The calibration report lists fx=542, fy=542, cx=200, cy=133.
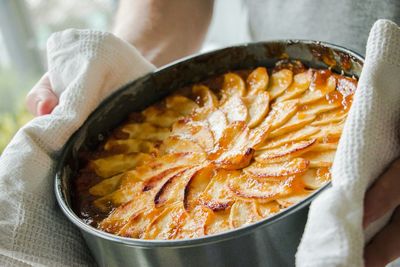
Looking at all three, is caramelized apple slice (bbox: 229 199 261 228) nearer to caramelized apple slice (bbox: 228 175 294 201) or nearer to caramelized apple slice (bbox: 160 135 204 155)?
caramelized apple slice (bbox: 228 175 294 201)

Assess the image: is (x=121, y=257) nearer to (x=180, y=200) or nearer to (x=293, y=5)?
(x=180, y=200)

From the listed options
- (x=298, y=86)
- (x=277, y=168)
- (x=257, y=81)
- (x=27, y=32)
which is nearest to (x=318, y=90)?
(x=298, y=86)

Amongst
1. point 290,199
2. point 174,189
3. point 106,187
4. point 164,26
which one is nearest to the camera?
point 290,199

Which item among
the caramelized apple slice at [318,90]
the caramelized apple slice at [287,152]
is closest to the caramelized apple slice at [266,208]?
the caramelized apple slice at [287,152]

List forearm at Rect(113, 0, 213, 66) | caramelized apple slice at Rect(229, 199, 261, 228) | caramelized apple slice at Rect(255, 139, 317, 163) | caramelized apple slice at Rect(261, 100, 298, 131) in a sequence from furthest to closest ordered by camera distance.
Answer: forearm at Rect(113, 0, 213, 66) → caramelized apple slice at Rect(261, 100, 298, 131) → caramelized apple slice at Rect(255, 139, 317, 163) → caramelized apple slice at Rect(229, 199, 261, 228)

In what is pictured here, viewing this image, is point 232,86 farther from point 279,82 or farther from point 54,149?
point 54,149

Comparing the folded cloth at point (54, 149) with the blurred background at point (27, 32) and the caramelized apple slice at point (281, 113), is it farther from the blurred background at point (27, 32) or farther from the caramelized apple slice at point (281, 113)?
the blurred background at point (27, 32)

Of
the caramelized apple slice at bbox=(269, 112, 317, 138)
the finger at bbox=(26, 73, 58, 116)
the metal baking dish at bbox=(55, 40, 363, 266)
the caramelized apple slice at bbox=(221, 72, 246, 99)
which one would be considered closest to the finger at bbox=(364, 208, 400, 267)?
the metal baking dish at bbox=(55, 40, 363, 266)
